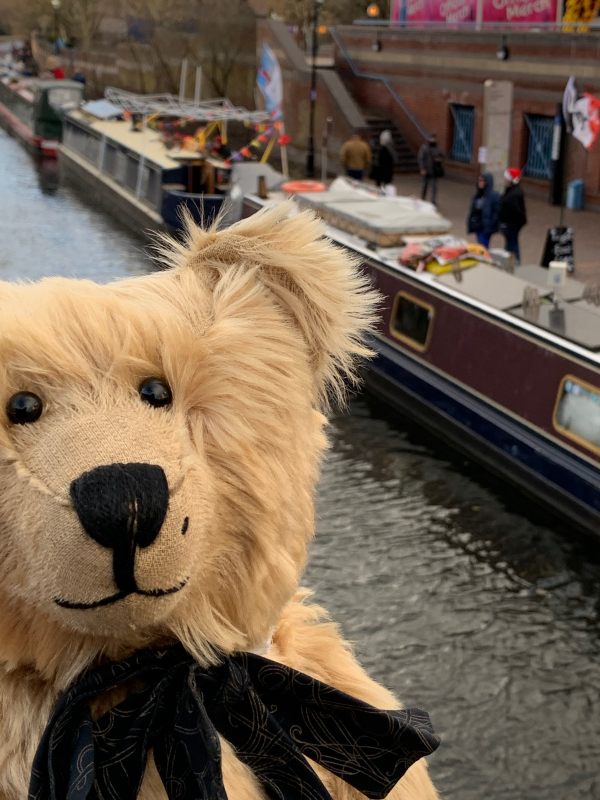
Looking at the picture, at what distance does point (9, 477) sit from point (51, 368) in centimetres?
21

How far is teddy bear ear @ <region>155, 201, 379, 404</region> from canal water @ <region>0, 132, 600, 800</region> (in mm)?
5002

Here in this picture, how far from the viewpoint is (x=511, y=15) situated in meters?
26.9

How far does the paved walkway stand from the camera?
17.6m

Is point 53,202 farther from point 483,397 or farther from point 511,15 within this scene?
point 483,397

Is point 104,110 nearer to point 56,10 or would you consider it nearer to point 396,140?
point 396,140

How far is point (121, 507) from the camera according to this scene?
1.72 m

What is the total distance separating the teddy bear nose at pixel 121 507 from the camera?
1.73 metres

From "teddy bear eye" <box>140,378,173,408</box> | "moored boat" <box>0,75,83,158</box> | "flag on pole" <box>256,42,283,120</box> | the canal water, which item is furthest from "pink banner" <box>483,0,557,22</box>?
"teddy bear eye" <box>140,378,173,408</box>

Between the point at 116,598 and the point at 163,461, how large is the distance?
250 mm

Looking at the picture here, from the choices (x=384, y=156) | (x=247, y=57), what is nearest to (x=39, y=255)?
(x=384, y=156)

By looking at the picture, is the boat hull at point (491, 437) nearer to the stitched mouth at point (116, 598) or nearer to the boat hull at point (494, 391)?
the boat hull at point (494, 391)

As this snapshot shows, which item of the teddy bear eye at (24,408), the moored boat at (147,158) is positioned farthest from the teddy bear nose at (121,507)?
the moored boat at (147,158)

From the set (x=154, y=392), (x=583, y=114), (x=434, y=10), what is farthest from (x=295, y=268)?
(x=434, y=10)

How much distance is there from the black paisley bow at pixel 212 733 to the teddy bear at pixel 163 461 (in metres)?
0.03
